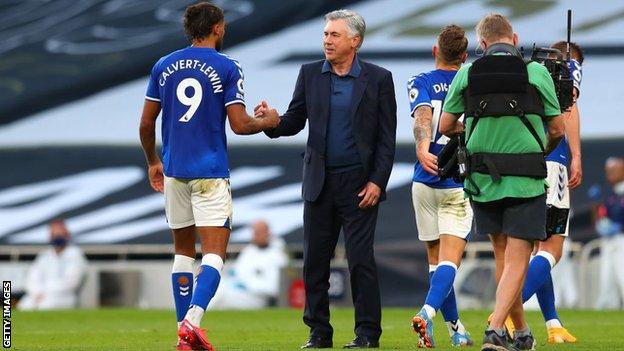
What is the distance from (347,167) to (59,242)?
1075cm

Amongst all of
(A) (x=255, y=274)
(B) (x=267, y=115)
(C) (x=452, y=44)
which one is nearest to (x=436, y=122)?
(C) (x=452, y=44)

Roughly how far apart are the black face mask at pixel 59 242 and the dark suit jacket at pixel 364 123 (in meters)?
10.5

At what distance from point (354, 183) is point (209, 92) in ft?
3.64

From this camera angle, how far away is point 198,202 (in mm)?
8570

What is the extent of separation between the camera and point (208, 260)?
851 cm

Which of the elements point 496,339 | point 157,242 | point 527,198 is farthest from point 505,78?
point 157,242

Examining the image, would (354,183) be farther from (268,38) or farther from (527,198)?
(268,38)

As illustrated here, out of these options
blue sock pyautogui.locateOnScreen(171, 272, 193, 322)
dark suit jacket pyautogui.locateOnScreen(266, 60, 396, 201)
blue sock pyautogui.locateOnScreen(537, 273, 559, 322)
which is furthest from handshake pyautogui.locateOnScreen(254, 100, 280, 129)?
blue sock pyautogui.locateOnScreen(537, 273, 559, 322)

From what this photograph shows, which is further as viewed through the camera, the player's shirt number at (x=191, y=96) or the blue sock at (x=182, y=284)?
the blue sock at (x=182, y=284)

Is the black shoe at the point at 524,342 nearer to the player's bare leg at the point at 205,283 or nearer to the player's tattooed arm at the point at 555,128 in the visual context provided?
the player's tattooed arm at the point at 555,128

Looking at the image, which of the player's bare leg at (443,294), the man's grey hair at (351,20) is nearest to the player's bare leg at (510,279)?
the player's bare leg at (443,294)

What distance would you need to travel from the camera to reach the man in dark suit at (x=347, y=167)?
8984mm

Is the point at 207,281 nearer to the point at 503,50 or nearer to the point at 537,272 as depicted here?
the point at 503,50

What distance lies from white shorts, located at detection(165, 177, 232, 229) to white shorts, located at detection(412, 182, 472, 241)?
5.02ft
